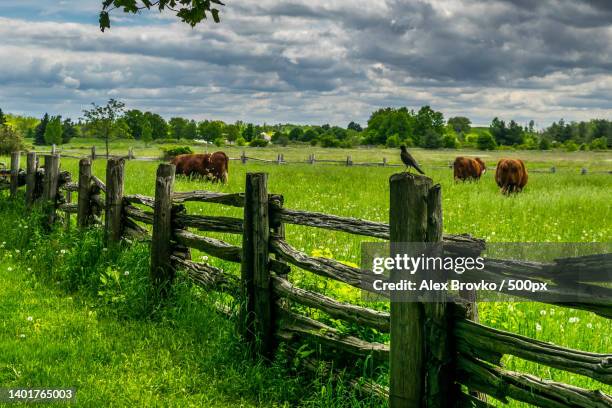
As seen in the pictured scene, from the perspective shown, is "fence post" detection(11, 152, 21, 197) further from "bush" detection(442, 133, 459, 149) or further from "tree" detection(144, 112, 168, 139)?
"bush" detection(442, 133, 459, 149)

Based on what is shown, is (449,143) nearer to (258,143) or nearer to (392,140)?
(392,140)

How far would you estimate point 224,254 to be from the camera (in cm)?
677

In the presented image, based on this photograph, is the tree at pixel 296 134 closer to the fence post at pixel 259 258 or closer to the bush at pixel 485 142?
the bush at pixel 485 142

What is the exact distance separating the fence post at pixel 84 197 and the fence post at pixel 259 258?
5228mm

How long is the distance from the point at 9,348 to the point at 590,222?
551 inches

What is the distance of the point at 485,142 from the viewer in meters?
125

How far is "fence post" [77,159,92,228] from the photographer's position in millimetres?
10391

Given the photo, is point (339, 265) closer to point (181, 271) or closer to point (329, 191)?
point (181, 271)

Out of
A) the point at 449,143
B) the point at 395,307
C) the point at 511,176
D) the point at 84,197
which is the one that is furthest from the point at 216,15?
the point at 449,143

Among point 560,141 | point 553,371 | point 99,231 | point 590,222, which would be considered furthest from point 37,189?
point 560,141

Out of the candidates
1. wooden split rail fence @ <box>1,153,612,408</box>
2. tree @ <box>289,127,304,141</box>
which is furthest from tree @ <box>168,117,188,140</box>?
wooden split rail fence @ <box>1,153,612,408</box>

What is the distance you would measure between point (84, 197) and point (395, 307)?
24.3 feet

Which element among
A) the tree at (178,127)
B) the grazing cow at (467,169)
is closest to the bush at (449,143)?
the tree at (178,127)

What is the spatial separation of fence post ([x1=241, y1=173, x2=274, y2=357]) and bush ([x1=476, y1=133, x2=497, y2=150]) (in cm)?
12258
